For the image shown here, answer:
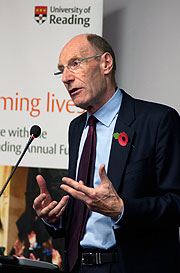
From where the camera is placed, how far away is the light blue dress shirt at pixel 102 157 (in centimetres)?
200

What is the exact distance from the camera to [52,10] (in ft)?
11.3

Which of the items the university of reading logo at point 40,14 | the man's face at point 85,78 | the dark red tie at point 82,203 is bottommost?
the dark red tie at point 82,203

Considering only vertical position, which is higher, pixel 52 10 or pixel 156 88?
pixel 52 10

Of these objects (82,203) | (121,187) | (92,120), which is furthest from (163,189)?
(92,120)

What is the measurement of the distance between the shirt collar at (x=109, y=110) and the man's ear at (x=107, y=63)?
0.14 m

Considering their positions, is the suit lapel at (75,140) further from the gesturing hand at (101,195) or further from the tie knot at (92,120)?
the gesturing hand at (101,195)

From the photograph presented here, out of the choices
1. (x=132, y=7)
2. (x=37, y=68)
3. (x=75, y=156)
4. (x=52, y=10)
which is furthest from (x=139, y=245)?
(x=132, y=7)

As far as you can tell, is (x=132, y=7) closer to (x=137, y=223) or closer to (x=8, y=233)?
(x=8, y=233)

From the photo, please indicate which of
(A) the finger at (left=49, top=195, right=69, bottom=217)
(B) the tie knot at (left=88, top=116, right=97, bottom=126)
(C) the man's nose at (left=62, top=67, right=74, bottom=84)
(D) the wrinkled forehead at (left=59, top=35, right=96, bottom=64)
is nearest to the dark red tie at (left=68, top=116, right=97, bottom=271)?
(B) the tie knot at (left=88, top=116, right=97, bottom=126)

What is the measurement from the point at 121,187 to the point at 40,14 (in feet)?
6.41

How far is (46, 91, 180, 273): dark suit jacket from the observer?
1869 millimetres

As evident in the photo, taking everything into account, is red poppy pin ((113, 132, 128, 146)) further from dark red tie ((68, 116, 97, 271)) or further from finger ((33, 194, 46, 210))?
finger ((33, 194, 46, 210))

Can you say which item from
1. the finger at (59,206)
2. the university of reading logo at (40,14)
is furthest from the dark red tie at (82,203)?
the university of reading logo at (40,14)

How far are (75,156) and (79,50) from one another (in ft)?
1.82
